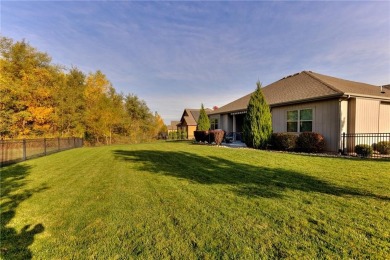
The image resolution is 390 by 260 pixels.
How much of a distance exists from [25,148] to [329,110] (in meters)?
17.6

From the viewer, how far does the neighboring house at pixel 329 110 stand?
421 inches

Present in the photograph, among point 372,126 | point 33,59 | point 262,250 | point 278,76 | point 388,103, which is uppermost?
point 33,59

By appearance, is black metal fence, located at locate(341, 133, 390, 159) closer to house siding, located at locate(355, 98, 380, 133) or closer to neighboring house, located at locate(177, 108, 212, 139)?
house siding, located at locate(355, 98, 380, 133)

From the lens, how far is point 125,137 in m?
32.5

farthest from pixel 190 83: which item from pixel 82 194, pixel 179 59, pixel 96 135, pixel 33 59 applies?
pixel 82 194

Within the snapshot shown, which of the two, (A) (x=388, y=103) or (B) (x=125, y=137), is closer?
(A) (x=388, y=103)

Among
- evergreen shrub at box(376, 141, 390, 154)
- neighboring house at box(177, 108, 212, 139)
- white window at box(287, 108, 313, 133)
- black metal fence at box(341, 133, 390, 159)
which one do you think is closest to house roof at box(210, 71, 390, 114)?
white window at box(287, 108, 313, 133)

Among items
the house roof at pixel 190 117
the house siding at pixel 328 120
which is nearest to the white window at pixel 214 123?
the house siding at pixel 328 120

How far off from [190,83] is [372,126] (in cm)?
2225

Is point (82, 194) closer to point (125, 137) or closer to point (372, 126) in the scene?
point (372, 126)

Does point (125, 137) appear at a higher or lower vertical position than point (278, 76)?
lower

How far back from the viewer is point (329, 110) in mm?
11062

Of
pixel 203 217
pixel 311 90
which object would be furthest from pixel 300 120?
pixel 203 217

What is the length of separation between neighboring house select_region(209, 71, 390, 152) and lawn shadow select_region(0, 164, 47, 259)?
13.0 m
